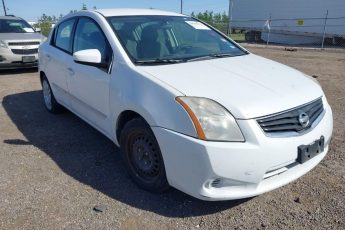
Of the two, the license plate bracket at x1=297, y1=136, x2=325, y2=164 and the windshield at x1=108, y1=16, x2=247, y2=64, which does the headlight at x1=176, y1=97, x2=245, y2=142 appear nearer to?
the license plate bracket at x1=297, y1=136, x2=325, y2=164

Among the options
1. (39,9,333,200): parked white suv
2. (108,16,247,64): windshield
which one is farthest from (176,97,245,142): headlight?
(108,16,247,64): windshield

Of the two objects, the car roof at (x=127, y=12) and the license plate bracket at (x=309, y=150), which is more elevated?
the car roof at (x=127, y=12)

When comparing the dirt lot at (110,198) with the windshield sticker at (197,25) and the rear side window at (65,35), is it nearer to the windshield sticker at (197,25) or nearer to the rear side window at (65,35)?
the rear side window at (65,35)

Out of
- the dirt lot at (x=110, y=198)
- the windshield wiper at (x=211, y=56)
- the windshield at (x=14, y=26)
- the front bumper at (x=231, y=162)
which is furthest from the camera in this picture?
the windshield at (x=14, y=26)

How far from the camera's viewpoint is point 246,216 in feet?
9.57

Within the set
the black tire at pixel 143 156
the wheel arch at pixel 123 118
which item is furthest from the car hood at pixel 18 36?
the black tire at pixel 143 156

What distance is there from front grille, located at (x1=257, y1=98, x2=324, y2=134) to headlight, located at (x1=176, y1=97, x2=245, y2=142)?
21cm

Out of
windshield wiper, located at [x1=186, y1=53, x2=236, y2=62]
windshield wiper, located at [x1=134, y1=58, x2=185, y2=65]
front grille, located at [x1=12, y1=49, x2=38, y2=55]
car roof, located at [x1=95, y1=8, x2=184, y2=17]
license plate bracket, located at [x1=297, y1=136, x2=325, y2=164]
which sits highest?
car roof, located at [x1=95, y1=8, x2=184, y2=17]

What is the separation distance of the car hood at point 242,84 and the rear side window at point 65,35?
185 cm

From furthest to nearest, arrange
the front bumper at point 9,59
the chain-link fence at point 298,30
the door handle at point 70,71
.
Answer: the chain-link fence at point 298,30, the front bumper at point 9,59, the door handle at point 70,71

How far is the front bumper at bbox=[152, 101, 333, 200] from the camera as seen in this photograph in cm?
254

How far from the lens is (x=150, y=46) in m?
3.60

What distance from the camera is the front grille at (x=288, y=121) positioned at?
2.62 metres

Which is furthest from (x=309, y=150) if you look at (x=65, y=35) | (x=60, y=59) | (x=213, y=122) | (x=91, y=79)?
(x=65, y=35)
